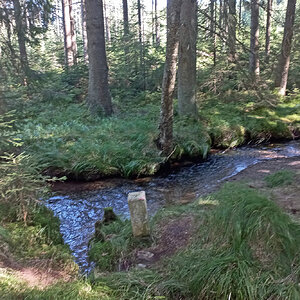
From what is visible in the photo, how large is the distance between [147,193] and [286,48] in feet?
35.5

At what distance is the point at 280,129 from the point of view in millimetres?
10977

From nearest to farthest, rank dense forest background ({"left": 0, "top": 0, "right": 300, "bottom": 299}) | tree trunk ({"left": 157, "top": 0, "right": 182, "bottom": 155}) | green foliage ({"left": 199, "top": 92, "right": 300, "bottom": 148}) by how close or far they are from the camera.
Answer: dense forest background ({"left": 0, "top": 0, "right": 300, "bottom": 299}) → tree trunk ({"left": 157, "top": 0, "right": 182, "bottom": 155}) → green foliage ({"left": 199, "top": 92, "right": 300, "bottom": 148})

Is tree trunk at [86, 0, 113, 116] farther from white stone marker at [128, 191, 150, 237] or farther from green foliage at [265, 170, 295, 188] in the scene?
white stone marker at [128, 191, 150, 237]

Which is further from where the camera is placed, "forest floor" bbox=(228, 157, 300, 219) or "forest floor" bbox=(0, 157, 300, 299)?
→ "forest floor" bbox=(228, 157, 300, 219)

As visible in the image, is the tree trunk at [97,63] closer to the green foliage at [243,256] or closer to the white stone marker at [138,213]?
the white stone marker at [138,213]

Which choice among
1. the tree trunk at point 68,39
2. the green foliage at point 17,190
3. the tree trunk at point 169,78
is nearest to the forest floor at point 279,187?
the tree trunk at point 169,78

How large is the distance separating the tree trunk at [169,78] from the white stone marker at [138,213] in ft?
14.3

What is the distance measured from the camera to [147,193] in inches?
274

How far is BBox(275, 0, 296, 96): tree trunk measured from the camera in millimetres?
13016

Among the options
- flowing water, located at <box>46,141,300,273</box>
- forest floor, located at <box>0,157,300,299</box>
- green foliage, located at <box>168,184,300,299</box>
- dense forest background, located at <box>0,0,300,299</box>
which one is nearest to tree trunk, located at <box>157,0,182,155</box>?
dense forest background, located at <box>0,0,300,299</box>

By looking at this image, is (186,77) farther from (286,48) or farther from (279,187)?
(286,48)

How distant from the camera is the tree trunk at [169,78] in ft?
22.4

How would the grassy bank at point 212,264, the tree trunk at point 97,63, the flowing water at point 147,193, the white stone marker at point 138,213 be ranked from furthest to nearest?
the tree trunk at point 97,63
the flowing water at point 147,193
the white stone marker at point 138,213
the grassy bank at point 212,264

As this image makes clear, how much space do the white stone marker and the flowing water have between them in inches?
32.5
